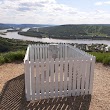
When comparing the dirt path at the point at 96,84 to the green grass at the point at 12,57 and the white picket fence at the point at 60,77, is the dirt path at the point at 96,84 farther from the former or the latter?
the green grass at the point at 12,57

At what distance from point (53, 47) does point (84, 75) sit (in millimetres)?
4318

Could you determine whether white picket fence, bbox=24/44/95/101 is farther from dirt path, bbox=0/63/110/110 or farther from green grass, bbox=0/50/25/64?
green grass, bbox=0/50/25/64

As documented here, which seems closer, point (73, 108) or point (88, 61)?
point (73, 108)

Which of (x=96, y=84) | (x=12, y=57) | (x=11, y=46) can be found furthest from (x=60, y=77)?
(x=11, y=46)

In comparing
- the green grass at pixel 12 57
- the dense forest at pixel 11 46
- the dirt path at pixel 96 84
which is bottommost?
the dense forest at pixel 11 46

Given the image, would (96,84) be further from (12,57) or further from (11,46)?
(11,46)

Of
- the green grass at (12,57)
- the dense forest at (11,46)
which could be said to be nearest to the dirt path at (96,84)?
the green grass at (12,57)

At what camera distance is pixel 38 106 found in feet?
19.0

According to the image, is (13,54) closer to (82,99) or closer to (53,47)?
(53,47)

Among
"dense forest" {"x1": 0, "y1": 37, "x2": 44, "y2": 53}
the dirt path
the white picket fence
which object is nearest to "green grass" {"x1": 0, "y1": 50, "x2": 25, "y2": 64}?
the dirt path

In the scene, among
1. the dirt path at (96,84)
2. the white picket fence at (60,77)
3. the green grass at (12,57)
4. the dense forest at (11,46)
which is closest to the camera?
the dirt path at (96,84)

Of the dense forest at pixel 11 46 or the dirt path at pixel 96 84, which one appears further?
the dense forest at pixel 11 46

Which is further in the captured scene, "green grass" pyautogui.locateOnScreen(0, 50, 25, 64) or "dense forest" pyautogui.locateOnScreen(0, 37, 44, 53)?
"dense forest" pyautogui.locateOnScreen(0, 37, 44, 53)

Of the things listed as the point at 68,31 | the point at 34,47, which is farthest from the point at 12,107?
the point at 68,31
